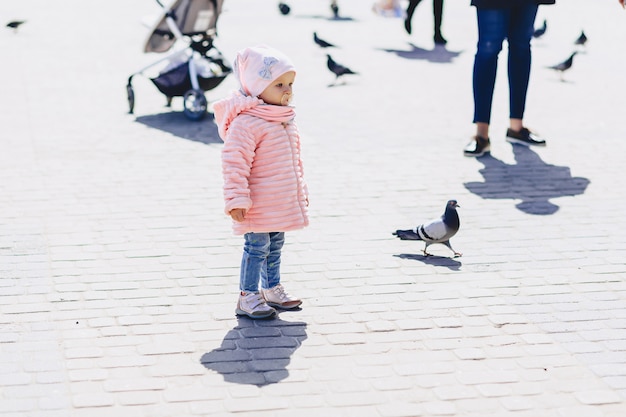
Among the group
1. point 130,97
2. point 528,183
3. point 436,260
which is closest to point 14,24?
point 130,97


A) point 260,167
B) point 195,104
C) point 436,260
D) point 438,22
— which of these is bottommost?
point 438,22

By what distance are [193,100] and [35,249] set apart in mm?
3844

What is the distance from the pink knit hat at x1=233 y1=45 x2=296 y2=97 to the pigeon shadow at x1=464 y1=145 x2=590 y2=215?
287 centimetres

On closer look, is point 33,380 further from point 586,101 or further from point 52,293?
point 586,101

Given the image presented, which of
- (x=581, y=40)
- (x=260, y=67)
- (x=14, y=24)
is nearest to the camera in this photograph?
(x=260, y=67)

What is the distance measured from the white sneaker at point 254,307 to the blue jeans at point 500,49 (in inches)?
158

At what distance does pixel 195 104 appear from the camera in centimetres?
996

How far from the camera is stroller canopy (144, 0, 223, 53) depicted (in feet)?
33.6

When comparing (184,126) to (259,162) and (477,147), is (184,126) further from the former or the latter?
(259,162)

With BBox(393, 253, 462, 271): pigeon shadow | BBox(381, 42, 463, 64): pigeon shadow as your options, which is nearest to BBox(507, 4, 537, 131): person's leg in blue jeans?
BBox(393, 253, 462, 271): pigeon shadow

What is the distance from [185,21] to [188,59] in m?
0.39

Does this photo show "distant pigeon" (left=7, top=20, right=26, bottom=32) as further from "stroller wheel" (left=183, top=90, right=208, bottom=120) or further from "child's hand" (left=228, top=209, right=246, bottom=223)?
"child's hand" (left=228, top=209, right=246, bottom=223)

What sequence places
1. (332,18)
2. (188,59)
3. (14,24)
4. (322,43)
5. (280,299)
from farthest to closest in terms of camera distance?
(332,18), (14,24), (322,43), (188,59), (280,299)

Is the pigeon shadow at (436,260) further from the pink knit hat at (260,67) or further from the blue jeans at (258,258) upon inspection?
the pink knit hat at (260,67)
